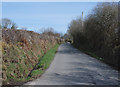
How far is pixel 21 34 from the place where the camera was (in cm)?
1336

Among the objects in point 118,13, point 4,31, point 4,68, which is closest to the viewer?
point 4,68

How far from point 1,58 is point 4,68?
0.68m

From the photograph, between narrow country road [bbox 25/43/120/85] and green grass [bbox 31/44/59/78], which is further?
green grass [bbox 31/44/59/78]

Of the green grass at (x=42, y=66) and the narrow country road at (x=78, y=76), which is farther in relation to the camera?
the green grass at (x=42, y=66)

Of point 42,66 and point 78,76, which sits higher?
point 42,66

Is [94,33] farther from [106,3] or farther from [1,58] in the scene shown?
[1,58]

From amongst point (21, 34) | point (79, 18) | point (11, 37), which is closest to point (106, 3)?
point (21, 34)

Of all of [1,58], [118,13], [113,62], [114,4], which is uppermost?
[114,4]

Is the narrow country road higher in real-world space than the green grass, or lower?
lower

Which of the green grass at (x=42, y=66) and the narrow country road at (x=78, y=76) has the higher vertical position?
the green grass at (x=42, y=66)

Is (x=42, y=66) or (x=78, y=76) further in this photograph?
(x=42, y=66)

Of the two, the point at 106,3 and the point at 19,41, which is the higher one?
the point at 106,3

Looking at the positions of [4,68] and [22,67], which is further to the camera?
[22,67]

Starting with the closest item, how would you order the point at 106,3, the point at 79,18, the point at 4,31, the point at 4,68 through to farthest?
the point at 4,68 < the point at 4,31 < the point at 106,3 < the point at 79,18
